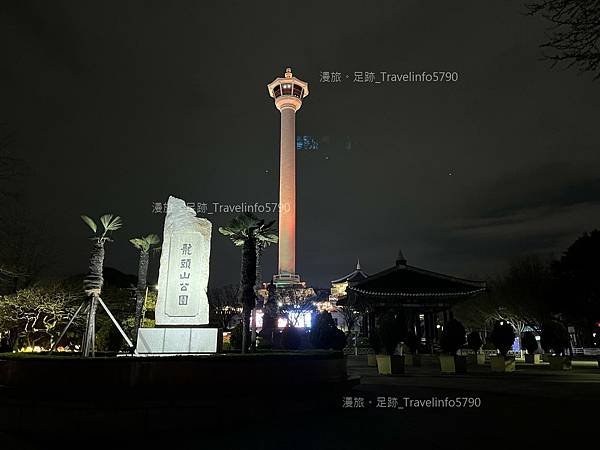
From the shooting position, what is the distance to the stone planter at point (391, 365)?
21.5 meters

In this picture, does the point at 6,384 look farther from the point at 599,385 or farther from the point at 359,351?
the point at 359,351

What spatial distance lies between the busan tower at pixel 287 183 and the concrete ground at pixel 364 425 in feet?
207

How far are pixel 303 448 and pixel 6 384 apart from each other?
24.3 feet

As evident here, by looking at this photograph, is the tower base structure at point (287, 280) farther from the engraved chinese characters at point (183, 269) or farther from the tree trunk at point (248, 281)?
the engraved chinese characters at point (183, 269)

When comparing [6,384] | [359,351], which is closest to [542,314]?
[359,351]

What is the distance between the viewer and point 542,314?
45156 mm

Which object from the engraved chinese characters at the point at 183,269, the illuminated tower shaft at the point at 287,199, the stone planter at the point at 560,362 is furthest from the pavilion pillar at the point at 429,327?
the illuminated tower shaft at the point at 287,199

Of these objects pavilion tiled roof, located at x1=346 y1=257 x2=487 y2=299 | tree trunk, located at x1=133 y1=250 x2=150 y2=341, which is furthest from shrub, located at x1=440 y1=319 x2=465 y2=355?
tree trunk, located at x1=133 y1=250 x2=150 y2=341

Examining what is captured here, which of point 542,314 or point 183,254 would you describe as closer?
point 183,254

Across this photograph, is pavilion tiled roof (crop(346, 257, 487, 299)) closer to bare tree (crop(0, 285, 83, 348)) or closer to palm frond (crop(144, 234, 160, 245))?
palm frond (crop(144, 234, 160, 245))

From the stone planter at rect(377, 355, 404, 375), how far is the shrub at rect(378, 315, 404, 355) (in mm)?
1773

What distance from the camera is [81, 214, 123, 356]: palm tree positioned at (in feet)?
53.3

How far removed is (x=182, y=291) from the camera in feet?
55.7

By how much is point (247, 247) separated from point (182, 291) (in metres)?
4.13
